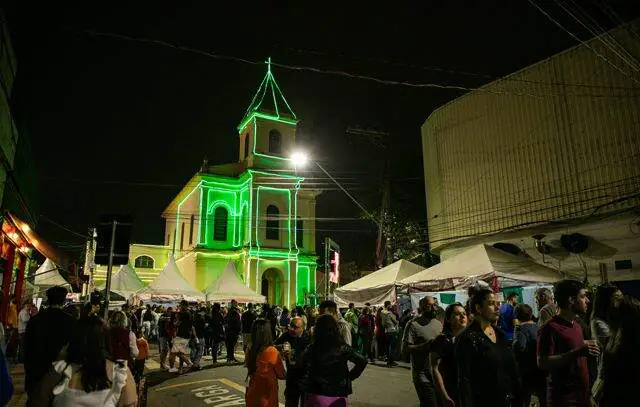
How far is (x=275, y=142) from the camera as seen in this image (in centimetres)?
4041

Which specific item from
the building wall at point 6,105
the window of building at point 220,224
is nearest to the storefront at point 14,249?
the building wall at point 6,105

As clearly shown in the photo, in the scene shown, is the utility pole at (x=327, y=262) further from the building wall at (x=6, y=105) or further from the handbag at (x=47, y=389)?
the handbag at (x=47, y=389)

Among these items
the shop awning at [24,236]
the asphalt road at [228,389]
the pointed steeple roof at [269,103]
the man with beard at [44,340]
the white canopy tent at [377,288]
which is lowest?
the asphalt road at [228,389]

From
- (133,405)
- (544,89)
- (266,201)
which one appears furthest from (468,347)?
(266,201)

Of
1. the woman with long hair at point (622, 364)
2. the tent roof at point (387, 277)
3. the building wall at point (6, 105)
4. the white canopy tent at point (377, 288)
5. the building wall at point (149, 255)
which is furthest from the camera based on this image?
the building wall at point (149, 255)

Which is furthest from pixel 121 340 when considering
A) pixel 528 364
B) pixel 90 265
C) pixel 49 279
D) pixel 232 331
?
pixel 49 279

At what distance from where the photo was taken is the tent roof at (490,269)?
12.0 m

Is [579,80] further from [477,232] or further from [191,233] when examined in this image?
[191,233]

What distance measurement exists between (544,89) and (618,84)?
238 centimetres

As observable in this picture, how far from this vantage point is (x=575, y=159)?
1603 cm

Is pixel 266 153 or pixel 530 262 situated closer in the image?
pixel 530 262

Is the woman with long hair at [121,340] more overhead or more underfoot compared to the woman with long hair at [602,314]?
more underfoot

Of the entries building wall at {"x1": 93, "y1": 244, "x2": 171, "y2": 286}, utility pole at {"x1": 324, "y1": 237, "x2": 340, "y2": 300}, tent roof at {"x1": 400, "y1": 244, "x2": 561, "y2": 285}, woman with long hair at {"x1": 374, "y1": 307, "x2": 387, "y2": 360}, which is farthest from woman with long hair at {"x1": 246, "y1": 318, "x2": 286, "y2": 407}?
building wall at {"x1": 93, "y1": 244, "x2": 171, "y2": 286}

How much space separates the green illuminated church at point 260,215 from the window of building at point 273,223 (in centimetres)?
8
